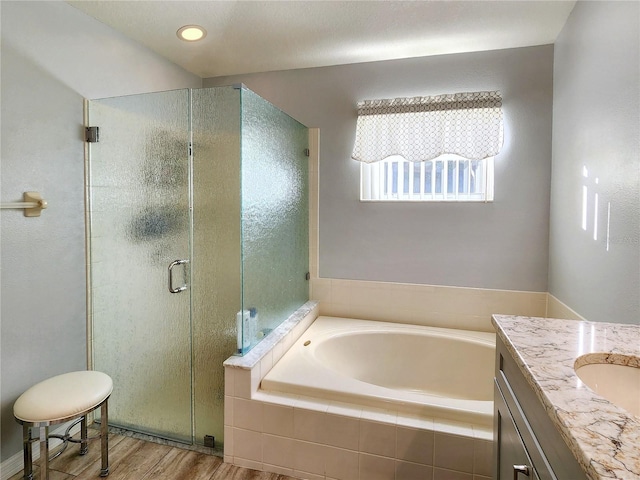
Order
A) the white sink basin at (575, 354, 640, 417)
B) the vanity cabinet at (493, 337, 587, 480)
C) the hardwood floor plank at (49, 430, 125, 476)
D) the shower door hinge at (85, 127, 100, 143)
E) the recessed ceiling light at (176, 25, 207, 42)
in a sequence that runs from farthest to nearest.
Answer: the recessed ceiling light at (176, 25, 207, 42) < the shower door hinge at (85, 127, 100, 143) < the hardwood floor plank at (49, 430, 125, 476) < the white sink basin at (575, 354, 640, 417) < the vanity cabinet at (493, 337, 587, 480)

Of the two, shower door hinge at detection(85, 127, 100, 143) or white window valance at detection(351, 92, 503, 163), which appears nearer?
shower door hinge at detection(85, 127, 100, 143)

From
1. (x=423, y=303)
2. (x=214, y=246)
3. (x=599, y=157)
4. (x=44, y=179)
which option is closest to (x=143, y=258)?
(x=214, y=246)

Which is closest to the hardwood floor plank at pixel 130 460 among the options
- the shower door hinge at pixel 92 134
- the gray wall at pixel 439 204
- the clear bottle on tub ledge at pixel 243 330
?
the clear bottle on tub ledge at pixel 243 330

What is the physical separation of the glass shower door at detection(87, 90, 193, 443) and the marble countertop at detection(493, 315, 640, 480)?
1.62 meters

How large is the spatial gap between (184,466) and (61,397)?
0.68 metres

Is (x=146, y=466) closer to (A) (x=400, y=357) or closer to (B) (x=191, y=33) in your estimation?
(A) (x=400, y=357)

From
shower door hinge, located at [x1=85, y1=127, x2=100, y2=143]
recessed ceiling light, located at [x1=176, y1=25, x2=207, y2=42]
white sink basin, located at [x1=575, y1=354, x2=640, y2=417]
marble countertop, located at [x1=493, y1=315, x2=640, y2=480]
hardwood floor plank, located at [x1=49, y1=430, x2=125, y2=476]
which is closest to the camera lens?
marble countertop, located at [x1=493, y1=315, x2=640, y2=480]

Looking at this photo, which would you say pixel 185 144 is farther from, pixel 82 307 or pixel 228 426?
pixel 228 426

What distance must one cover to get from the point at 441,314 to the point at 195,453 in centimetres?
178

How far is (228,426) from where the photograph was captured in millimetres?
1841

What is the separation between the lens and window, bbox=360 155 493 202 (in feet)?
8.27

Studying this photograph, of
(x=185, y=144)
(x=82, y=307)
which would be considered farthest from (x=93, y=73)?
(x=82, y=307)

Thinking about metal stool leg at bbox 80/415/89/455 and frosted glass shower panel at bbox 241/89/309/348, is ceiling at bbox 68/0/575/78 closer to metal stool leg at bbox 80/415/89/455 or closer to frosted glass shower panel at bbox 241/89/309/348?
frosted glass shower panel at bbox 241/89/309/348

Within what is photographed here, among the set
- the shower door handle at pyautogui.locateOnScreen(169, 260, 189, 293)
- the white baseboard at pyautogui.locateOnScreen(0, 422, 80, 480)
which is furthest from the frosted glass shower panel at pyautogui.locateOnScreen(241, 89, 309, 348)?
the white baseboard at pyautogui.locateOnScreen(0, 422, 80, 480)
